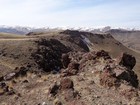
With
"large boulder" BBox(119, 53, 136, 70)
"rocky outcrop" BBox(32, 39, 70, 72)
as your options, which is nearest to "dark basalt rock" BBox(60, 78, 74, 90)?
"large boulder" BBox(119, 53, 136, 70)

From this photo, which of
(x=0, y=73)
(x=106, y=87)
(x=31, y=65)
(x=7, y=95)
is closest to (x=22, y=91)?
(x=7, y=95)

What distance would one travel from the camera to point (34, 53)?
199 feet

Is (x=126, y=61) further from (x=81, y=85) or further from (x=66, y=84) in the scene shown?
(x=66, y=84)

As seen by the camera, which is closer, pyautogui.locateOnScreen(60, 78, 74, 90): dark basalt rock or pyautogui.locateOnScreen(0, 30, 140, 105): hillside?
pyautogui.locateOnScreen(0, 30, 140, 105): hillside

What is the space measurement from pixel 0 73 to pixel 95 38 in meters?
95.9

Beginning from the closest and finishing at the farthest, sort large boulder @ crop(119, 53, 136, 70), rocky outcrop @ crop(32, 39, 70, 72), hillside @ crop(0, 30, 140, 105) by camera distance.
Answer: hillside @ crop(0, 30, 140, 105) → large boulder @ crop(119, 53, 136, 70) → rocky outcrop @ crop(32, 39, 70, 72)

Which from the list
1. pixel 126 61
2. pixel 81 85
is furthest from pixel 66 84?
pixel 126 61

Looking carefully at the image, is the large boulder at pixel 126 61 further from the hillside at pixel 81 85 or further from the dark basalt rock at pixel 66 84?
the dark basalt rock at pixel 66 84

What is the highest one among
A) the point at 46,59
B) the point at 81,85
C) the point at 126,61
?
the point at 126,61

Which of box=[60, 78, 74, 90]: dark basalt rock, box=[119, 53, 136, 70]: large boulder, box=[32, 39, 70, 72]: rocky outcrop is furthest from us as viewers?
box=[32, 39, 70, 72]: rocky outcrop

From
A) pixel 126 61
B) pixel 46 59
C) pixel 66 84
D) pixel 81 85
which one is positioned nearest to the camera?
pixel 66 84

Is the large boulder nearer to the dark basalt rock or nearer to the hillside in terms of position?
the hillside

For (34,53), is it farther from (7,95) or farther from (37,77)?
(7,95)

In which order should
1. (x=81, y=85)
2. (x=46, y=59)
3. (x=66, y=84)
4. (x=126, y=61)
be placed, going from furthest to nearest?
Result: (x=46, y=59) < (x=126, y=61) < (x=81, y=85) < (x=66, y=84)
